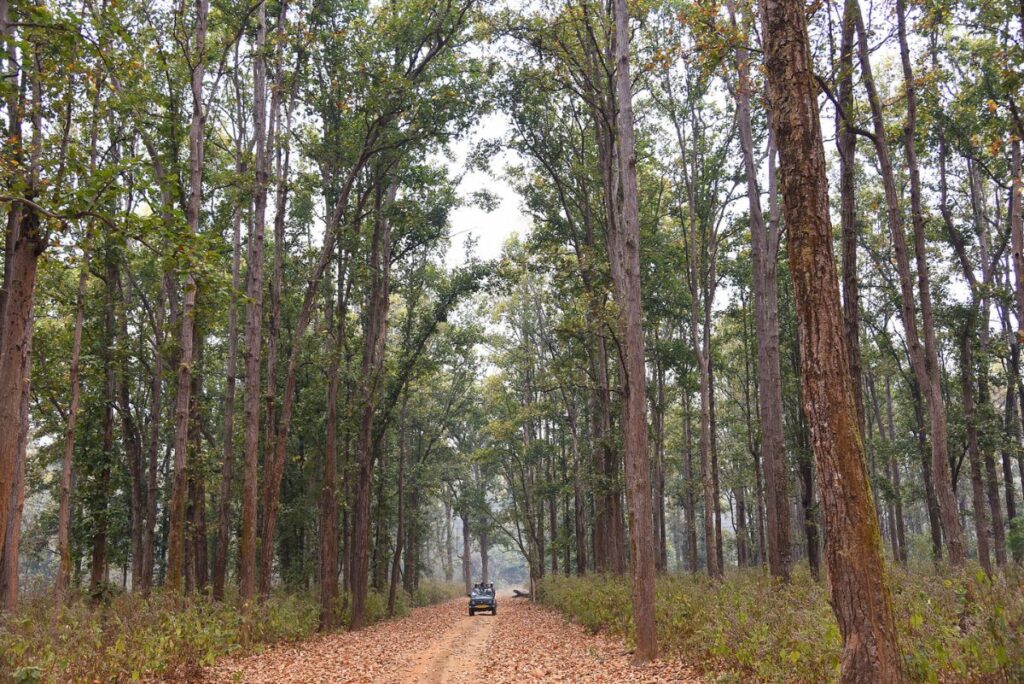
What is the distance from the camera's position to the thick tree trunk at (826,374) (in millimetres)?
4785

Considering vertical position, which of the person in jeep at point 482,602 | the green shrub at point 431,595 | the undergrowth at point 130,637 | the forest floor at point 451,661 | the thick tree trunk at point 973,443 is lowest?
the green shrub at point 431,595

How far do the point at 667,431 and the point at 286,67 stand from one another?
33.1 metres

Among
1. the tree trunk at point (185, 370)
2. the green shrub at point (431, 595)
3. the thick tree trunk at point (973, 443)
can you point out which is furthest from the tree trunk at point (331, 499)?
the green shrub at point (431, 595)

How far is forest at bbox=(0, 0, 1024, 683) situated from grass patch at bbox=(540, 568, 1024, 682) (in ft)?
0.23

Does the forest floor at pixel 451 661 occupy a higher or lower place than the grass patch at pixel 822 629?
lower

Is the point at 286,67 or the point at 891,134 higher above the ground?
the point at 286,67

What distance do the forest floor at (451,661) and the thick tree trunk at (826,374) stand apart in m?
4.37

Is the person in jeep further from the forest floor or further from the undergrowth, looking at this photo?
the undergrowth

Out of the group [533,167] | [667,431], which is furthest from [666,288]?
[667,431]

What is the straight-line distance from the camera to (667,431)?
42406 mm

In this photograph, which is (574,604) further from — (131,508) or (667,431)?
(667,431)

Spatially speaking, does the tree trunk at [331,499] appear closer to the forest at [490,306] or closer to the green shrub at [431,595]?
the forest at [490,306]

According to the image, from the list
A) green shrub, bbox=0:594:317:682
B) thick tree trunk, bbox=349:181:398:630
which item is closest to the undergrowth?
green shrub, bbox=0:594:317:682

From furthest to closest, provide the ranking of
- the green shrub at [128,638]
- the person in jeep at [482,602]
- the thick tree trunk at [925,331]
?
the person in jeep at [482,602] < the thick tree trunk at [925,331] < the green shrub at [128,638]
